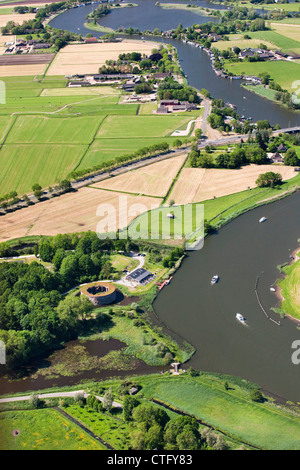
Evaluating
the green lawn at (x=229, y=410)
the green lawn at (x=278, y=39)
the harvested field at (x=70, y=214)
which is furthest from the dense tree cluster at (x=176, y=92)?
the green lawn at (x=229, y=410)

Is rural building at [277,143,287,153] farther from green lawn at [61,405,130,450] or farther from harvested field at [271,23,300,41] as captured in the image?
harvested field at [271,23,300,41]

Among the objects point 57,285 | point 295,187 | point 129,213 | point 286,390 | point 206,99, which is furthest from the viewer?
point 206,99

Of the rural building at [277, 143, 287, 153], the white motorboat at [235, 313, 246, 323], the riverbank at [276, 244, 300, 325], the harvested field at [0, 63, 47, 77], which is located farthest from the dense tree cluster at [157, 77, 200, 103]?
the white motorboat at [235, 313, 246, 323]

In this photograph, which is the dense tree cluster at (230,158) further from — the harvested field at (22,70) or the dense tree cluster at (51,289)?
the harvested field at (22,70)
